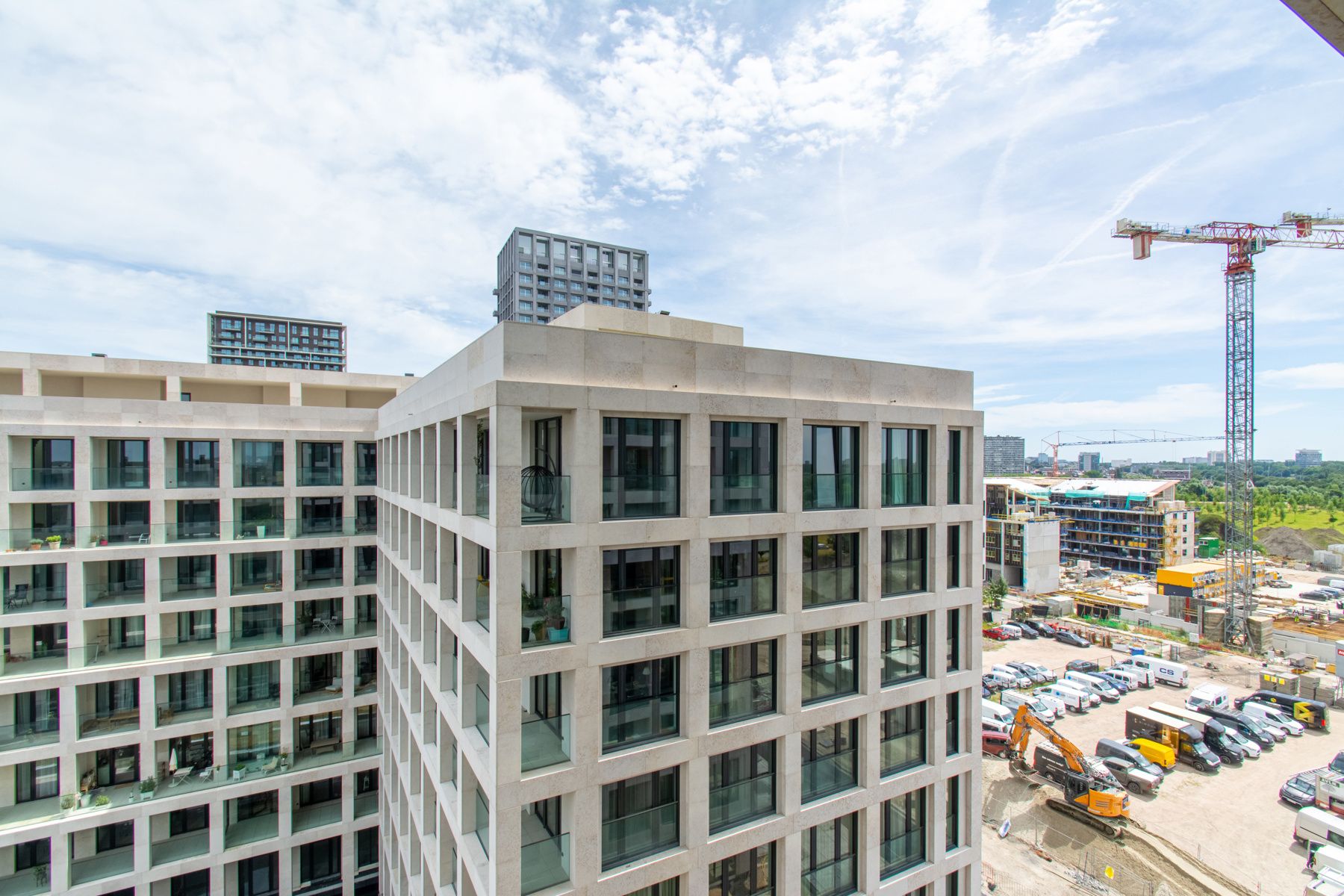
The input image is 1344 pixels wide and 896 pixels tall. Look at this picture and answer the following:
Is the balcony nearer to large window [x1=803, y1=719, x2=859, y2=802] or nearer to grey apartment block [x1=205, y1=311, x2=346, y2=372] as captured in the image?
large window [x1=803, y1=719, x2=859, y2=802]

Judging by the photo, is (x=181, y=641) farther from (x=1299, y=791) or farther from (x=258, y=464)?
(x=1299, y=791)

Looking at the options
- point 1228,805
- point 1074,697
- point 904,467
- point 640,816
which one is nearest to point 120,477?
point 640,816

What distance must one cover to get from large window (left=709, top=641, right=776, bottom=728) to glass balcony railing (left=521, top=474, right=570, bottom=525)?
4833mm

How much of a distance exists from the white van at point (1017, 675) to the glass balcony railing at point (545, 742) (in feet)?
176

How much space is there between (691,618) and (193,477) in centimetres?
2609

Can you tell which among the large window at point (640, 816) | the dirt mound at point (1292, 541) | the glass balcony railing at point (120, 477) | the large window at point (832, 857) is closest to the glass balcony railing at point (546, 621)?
the large window at point (640, 816)

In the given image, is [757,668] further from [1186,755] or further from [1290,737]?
[1290,737]

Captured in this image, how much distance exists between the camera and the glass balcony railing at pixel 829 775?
14492 mm

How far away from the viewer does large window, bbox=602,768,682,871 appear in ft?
39.8

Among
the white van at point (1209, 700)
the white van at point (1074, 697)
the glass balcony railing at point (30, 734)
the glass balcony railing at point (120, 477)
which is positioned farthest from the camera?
the white van at point (1074, 697)

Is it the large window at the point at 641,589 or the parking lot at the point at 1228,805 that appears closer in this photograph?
the large window at the point at 641,589

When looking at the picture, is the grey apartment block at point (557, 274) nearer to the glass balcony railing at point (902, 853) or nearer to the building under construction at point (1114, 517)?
the building under construction at point (1114, 517)

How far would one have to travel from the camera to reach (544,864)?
11.7 meters

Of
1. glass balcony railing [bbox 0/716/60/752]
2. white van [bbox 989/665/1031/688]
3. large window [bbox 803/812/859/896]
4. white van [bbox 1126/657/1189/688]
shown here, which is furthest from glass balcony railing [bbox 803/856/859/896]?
white van [bbox 1126/657/1189/688]
